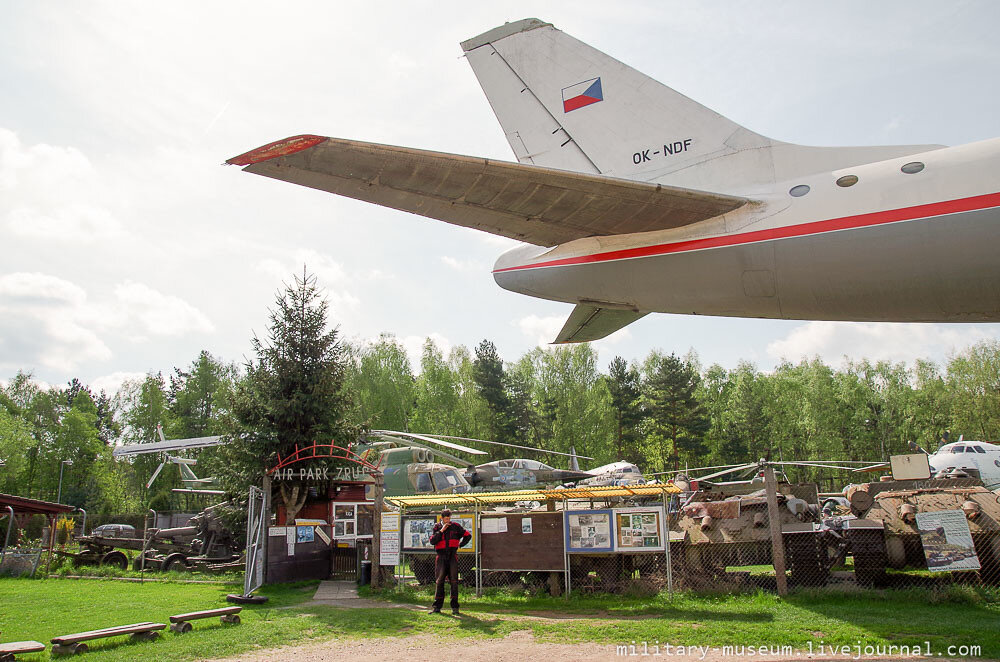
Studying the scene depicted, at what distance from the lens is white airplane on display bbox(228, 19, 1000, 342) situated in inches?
173

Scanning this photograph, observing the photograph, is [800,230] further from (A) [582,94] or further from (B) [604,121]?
(A) [582,94]

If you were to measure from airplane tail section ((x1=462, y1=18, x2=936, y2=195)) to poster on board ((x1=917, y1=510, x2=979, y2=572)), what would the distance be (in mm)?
5711

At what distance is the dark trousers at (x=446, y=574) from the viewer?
8805mm

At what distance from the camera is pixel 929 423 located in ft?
136

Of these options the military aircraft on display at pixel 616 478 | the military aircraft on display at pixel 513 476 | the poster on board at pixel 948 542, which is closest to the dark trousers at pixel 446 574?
the poster on board at pixel 948 542

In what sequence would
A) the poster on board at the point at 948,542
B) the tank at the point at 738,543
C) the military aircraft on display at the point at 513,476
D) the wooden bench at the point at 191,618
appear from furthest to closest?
the military aircraft on display at the point at 513,476
the tank at the point at 738,543
the poster on board at the point at 948,542
the wooden bench at the point at 191,618

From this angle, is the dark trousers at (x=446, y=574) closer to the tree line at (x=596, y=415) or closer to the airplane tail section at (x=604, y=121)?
the airplane tail section at (x=604, y=121)

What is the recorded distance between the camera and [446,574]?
30.6 ft

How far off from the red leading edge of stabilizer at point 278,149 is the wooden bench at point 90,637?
541 centimetres

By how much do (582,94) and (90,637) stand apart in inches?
300

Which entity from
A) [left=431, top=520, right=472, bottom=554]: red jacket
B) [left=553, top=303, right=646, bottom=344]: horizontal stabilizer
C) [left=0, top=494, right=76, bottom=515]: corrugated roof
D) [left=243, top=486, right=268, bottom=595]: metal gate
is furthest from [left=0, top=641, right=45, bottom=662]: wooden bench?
[left=0, top=494, right=76, bottom=515]: corrugated roof

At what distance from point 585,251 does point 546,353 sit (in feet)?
136

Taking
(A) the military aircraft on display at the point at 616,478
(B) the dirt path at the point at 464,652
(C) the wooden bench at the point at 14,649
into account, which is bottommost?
(B) the dirt path at the point at 464,652

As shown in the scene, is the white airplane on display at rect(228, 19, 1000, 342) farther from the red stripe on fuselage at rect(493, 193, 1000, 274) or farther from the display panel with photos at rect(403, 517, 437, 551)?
the display panel with photos at rect(403, 517, 437, 551)
